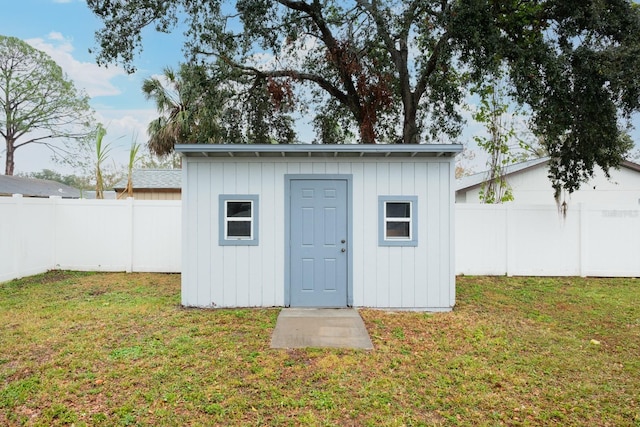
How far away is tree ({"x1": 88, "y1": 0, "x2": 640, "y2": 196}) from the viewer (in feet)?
24.1

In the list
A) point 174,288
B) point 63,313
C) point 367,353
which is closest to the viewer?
point 367,353

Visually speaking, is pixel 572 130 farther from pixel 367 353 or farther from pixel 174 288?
pixel 174 288

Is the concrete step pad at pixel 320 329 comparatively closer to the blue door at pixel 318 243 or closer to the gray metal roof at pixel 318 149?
the blue door at pixel 318 243

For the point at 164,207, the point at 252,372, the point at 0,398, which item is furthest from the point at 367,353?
the point at 164,207

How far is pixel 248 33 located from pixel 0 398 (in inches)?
336

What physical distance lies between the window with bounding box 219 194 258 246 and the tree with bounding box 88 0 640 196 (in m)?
5.14

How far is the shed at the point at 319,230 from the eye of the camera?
18.6 ft

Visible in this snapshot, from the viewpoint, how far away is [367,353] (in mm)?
4086

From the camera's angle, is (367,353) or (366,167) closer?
(367,353)

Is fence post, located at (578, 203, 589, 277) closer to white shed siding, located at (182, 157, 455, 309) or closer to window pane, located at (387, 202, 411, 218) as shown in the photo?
white shed siding, located at (182, 157, 455, 309)

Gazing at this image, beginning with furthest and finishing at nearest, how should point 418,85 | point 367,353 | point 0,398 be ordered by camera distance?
1. point 418,85
2. point 367,353
3. point 0,398

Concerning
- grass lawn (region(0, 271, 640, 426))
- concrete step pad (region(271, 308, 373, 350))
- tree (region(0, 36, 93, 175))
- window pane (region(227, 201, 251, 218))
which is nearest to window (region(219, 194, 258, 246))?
window pane (region(227, 201, 251, 218))

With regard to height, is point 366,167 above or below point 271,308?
above

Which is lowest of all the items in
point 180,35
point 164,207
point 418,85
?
point 164,207
